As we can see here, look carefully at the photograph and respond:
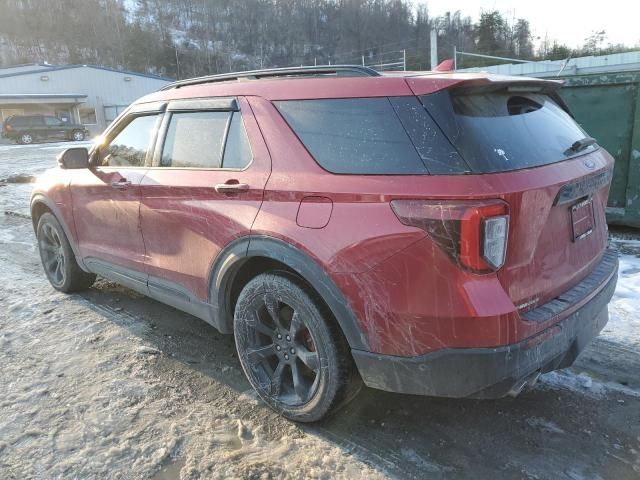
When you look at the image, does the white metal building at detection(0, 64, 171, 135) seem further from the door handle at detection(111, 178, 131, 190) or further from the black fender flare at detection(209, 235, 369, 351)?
the black fender flare at detection(209, 235, 369, 351)

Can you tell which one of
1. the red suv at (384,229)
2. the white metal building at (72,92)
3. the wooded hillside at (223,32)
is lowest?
the red suv at (384,229)

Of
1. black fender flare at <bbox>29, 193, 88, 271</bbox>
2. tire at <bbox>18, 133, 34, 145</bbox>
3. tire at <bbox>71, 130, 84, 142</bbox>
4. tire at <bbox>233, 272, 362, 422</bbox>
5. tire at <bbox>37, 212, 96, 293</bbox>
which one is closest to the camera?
tire at <bbox>233, 272, 362, 422</bbox>

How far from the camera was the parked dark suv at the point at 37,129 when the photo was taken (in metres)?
32.1

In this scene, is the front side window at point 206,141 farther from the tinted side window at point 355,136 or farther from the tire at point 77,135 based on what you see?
the tire at point 77,135

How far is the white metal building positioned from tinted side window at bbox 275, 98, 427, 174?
42.7m

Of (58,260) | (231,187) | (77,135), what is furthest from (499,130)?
(77,135)

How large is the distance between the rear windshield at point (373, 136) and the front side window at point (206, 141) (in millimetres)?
401

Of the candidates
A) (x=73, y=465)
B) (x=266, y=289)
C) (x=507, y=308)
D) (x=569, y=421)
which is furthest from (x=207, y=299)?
(x=569, y=421)

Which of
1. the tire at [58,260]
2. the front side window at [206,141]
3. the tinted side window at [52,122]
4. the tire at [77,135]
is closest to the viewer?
the front side window at [206,141]

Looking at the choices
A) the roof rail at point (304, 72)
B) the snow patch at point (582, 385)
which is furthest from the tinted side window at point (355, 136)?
the snow patch at point (582, 385)

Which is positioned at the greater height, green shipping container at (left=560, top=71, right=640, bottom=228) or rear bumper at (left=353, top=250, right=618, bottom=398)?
green shipping container at (left=560, top=71, right=640, bottom=228)

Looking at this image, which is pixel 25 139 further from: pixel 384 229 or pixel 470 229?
pixel 470 229

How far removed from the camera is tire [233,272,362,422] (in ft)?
8.54

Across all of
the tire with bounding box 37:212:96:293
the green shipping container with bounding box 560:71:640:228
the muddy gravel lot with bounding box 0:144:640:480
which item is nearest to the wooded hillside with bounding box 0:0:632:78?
the green shipping container with bounding box 560:71:640:228
